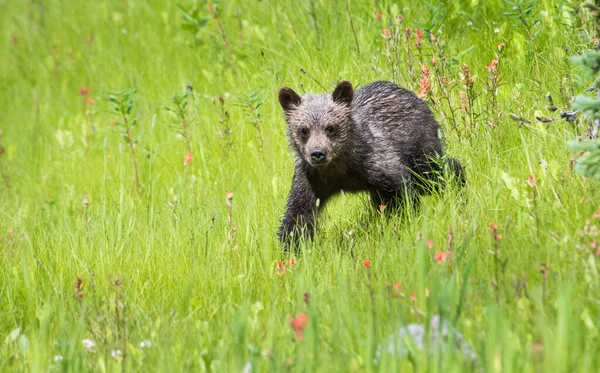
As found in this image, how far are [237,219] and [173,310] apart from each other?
1578 millimetres

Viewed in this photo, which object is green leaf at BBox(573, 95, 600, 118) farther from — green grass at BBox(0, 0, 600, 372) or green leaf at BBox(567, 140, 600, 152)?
green grass at BBox(0, 0, 600, 372)

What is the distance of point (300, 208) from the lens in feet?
20.6

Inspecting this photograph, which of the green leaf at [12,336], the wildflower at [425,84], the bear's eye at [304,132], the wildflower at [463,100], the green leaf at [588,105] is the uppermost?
the wildflower at [425,84]

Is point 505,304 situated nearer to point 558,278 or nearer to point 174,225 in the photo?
point 558,278

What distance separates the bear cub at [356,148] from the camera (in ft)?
20.4

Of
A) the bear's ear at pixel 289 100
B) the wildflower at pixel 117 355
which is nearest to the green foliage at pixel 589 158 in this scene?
the wildflower at pixel 117 355

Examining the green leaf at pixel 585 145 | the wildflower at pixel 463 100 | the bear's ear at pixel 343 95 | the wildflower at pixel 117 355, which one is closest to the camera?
the green leaf at pixel 585 145

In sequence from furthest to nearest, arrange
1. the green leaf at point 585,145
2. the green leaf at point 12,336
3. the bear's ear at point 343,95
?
the bear's ear at point 343,95 < the green leaf at point 12,336 < the green leaf at point 585,145

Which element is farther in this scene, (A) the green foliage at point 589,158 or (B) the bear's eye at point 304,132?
(B) the bear's eye at point 304,132

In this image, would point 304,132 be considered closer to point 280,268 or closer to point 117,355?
point 280,268

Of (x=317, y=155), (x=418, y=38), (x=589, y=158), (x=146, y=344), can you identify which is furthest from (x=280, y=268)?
(x=418, y=38)

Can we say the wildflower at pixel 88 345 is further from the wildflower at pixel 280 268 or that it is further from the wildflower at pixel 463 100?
the wildflower at pixel 463 100

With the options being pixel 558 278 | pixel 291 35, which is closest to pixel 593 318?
pixel 558 278

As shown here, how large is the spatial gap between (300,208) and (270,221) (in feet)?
0.83
